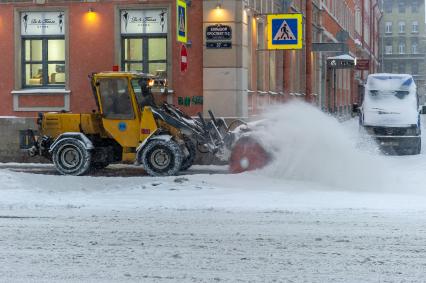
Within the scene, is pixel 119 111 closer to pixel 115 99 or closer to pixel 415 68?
pixel 115 99

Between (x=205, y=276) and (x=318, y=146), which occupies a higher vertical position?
(x=318, y=146)

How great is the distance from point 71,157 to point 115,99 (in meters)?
1.62

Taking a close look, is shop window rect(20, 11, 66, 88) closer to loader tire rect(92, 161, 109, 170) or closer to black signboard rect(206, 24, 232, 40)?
black signboard rect(206, 24, 232, 40)

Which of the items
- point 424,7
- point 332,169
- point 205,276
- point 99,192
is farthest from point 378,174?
point 424,7

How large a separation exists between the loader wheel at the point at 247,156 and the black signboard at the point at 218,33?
4655 mm

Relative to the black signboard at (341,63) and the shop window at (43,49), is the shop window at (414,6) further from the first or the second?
the shop window at (43,49)

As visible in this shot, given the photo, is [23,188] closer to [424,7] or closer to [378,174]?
[378,174]

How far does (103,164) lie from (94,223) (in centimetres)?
732

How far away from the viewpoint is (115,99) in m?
15.8

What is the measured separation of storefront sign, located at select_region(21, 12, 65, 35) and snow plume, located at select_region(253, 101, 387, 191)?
26.3ft

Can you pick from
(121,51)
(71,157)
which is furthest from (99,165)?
(121,51)

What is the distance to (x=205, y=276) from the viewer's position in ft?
21.8

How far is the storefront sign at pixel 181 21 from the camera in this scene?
17.6 metres

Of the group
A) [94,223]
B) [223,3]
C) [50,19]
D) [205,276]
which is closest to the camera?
[205,276]
